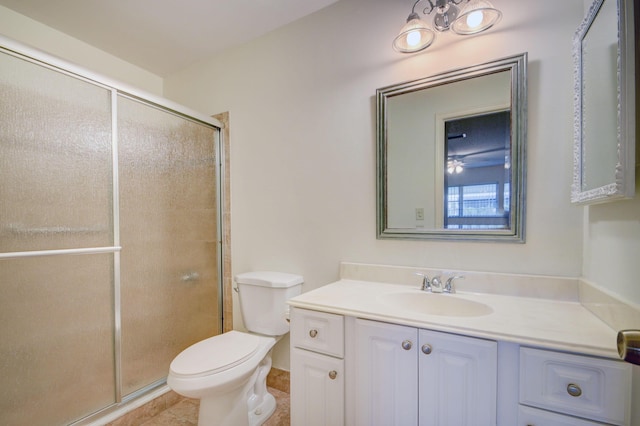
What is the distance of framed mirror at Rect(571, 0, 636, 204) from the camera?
72 centimetres

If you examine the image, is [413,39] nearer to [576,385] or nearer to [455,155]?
[455,155]

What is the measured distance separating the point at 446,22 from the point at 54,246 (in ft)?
6.77

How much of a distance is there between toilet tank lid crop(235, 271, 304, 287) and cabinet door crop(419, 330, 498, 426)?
→ 88 cm

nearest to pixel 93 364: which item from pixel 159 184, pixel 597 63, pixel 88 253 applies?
pixel 88 253

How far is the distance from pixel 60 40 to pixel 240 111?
1.19m

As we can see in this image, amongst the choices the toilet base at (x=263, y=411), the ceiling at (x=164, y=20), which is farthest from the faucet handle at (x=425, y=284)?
the ceiling at (x=164, y=20)

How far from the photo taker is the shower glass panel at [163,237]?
1.64m

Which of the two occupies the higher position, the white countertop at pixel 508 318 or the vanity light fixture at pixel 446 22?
the vanity light fixture at pixel 446 22

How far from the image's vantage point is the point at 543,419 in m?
0.79

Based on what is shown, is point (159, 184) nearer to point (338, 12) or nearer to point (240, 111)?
point (240, 111)

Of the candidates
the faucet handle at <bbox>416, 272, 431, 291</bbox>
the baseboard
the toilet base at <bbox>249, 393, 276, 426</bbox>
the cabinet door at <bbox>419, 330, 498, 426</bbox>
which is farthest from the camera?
the baseboard

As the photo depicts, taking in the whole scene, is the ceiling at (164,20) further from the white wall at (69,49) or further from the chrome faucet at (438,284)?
the chrome faucet at (438,284)

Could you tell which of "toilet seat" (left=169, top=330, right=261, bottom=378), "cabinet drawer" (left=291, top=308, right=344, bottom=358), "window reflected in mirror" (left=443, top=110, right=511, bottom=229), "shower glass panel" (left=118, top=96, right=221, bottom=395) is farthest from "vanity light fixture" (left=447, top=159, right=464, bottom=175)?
"shower glass panel" (left=118, top=96, right=221, bottom=395)

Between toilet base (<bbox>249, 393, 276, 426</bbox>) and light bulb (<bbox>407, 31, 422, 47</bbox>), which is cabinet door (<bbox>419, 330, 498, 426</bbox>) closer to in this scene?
toilet base (<bbox>249, 393, 276, 426</bbox>)
